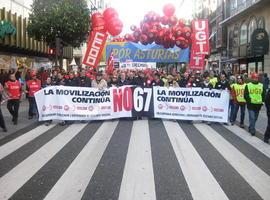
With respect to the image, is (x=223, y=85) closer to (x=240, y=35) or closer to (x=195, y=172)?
(x=195, y=172)

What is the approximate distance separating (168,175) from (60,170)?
1887mm

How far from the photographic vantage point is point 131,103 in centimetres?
1480

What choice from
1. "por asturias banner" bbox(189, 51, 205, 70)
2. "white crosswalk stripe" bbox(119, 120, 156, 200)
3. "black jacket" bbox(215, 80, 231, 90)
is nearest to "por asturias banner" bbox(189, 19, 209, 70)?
"por asturias banner" bbox(189, 51, 205, 70)

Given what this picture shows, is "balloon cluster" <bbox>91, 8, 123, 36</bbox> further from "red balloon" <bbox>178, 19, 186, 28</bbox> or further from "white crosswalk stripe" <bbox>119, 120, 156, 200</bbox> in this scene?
"white crosswalk stripe" <bbox>119, 120, 156, 200</bbox>

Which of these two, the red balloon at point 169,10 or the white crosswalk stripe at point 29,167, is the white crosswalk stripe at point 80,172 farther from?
the red balloon at point 169,10

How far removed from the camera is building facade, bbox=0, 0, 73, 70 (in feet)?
83.9

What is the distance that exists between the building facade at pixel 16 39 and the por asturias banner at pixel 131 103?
1147 cm

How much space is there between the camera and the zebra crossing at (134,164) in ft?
20.8

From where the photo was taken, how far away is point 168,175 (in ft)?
23.9

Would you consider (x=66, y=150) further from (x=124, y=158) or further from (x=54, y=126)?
(x=54, y=126)

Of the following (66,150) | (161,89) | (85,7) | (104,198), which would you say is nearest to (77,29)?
(85,7)

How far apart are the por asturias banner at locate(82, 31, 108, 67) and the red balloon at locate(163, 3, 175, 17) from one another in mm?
2815

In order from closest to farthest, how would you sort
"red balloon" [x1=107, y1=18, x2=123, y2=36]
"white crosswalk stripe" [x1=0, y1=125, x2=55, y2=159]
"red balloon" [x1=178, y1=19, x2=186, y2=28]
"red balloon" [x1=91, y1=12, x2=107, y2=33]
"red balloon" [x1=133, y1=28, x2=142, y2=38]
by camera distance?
"white crosswalk stripe" [x1=0, y1=125, x2=55, y2=159], "red balloon" [x1=91, y1=12, x2=107, y2=33], "red balloon" [x1=107, y1=18, x2=123, y2=36], "red balloon" [x1=178, y1=19, x2=186, y2=28], "red balloon" [x1=133, y1=28, x2=142, y2=38]

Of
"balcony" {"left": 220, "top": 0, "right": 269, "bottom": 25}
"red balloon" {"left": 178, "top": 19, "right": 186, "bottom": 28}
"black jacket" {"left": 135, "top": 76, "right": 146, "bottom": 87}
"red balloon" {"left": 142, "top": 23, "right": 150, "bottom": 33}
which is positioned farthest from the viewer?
"balcony" {"left": 220, "top": 0, "right": 269, "bottom": 25}
